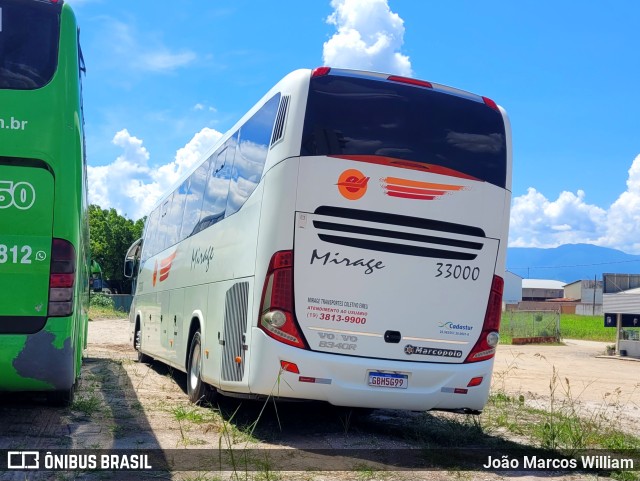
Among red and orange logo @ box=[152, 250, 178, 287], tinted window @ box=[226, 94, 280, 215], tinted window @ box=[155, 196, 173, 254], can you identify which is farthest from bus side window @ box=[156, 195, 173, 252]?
tinted window @ box=[226, 94, 280, 215]

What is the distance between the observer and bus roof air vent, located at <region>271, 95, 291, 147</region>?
7987 mm

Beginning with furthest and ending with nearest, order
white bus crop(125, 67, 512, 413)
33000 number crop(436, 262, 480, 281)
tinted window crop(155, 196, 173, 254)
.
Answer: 1. tinted window crop(155, 196, 173, 254)
2. 33000 number crop(436, 262, 480, 281)
3. white bus crop(125, 67, 512, 413)

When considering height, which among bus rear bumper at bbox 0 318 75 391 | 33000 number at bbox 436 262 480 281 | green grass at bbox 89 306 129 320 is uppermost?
33000 number at bbox 436 262 480 281

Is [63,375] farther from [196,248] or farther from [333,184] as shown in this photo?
[196,248]

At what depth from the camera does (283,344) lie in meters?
7.62

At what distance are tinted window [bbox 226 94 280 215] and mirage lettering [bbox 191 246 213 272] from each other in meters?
0.97

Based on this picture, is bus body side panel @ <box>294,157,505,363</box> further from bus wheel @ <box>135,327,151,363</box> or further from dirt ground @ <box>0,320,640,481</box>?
bus wheel @ <box>135,327,151,363</box>

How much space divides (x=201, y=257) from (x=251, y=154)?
2324 mm

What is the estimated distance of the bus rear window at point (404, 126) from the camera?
7926 mm

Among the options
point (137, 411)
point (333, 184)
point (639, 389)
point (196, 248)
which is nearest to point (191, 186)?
point (196, 248)

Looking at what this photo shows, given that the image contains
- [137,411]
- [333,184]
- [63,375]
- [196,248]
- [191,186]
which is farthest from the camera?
[191,186]

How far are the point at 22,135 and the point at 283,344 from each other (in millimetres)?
3152

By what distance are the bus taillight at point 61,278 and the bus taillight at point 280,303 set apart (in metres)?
1.92

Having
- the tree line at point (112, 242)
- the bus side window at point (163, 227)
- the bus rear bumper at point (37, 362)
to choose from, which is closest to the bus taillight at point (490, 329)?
the bus rear bumper at point (37, 362)
